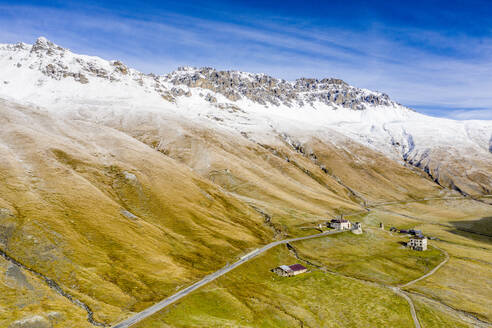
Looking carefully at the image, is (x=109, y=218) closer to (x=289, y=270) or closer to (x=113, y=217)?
(x=113, y=217)

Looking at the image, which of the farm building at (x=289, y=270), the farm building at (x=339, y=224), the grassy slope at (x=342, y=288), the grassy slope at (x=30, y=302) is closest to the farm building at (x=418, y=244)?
the grassy slope at (x=342, y=288)

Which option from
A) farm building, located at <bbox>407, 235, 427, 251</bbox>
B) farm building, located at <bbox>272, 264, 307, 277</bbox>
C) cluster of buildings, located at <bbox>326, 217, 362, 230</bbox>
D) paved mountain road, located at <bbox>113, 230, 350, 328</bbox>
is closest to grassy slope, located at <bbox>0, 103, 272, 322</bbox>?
paved mountain road, located at <bbox>113, 230, 350, 328</bbox>

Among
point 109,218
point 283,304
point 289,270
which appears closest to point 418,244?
point 289,270


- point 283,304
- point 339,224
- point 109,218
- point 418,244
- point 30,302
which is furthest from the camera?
point 339,224

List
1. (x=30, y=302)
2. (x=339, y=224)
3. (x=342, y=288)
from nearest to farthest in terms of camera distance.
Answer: (x=30, y=302) < (x=342, y=288) < (x=339, y=224)

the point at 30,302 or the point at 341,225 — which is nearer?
the point at 30,302

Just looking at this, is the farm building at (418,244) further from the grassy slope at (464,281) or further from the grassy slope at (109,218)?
the grassy slope at (109,218)

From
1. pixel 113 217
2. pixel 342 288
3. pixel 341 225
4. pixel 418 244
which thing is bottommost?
pixel 342 288

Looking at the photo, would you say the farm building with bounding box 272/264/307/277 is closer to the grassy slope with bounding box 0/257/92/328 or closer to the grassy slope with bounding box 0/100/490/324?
the grassy slope with bounding box 0/100/490/324

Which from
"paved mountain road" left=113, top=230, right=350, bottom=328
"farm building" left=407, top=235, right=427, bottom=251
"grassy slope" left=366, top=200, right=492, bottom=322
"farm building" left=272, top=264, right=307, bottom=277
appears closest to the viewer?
"paved mountain road" left=113, top=230, right=350, bottom=328
